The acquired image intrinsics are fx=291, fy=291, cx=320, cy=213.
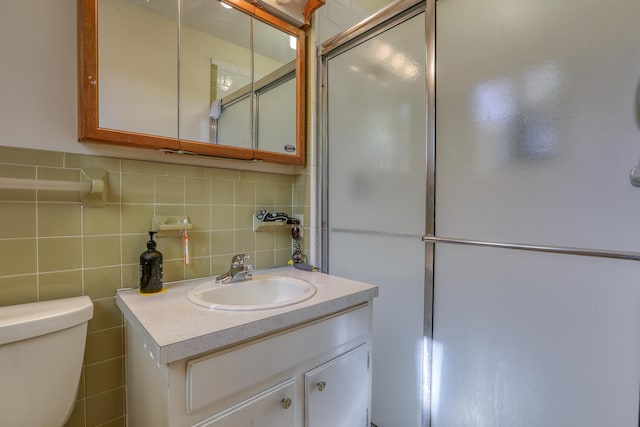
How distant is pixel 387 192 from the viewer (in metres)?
1.32

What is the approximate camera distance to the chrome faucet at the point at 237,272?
1.21 m

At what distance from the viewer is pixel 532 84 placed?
92cm

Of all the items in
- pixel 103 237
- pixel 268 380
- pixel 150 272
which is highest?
pixel 103 237

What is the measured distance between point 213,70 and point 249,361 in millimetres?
1151

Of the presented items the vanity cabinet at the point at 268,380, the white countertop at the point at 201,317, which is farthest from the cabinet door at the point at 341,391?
the white countertop at the point at 201,317

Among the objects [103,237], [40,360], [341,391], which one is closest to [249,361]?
[341,391]

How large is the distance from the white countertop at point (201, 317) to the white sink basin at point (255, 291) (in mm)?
58

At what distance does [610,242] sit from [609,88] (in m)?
0.42

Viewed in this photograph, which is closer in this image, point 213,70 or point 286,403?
point 286,403

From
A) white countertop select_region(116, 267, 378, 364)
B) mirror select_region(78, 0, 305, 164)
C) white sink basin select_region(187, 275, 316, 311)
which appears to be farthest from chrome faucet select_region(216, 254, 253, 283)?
mirror select_region(78, 0, 305, 164)

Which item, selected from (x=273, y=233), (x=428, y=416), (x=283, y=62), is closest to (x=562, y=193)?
(x=428, y=416)

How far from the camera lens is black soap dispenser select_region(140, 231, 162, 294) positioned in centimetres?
105

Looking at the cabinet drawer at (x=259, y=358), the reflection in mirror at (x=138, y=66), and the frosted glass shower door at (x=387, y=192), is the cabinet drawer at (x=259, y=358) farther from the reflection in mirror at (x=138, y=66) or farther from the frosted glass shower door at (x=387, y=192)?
the reflection in mirror at (x=138, y=66)

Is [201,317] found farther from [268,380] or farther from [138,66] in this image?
[138,66]
